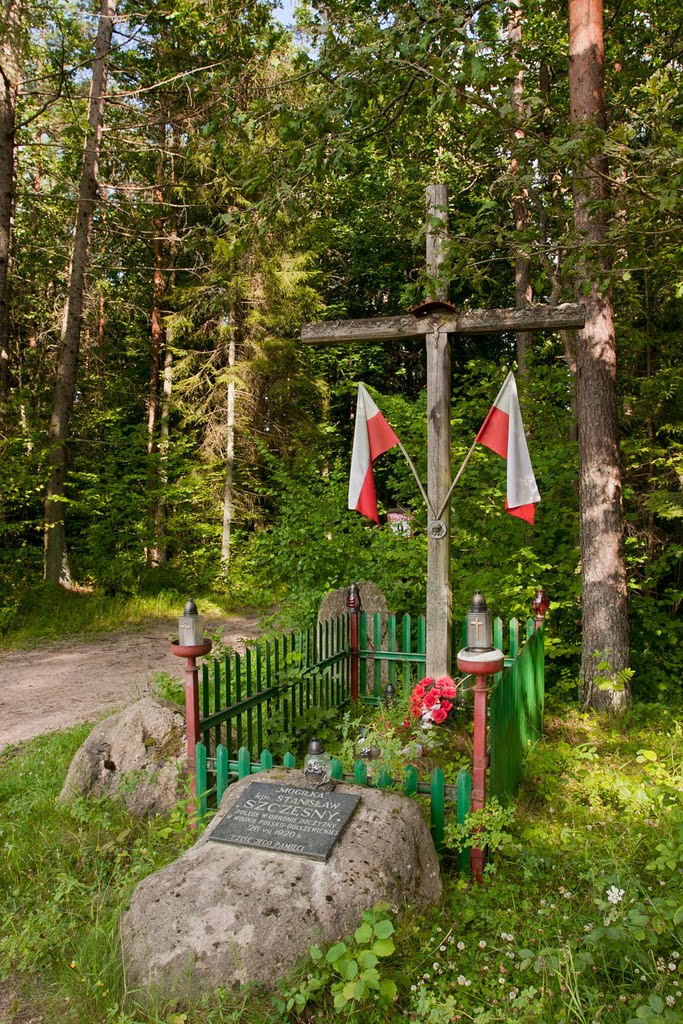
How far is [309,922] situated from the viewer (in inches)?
109

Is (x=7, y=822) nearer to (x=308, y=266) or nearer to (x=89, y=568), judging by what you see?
(x=89, y=568)

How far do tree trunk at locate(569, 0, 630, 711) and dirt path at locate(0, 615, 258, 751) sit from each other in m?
3.50

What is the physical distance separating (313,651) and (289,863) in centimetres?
278

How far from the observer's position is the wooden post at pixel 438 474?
512cm

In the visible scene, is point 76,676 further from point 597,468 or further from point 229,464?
point 229,464

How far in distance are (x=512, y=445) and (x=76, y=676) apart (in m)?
5.88

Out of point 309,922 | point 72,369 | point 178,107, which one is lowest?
A: point 309,922

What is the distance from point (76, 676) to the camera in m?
8.23

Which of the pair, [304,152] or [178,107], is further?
[178,107]

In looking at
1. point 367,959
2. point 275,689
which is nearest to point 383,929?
point 367,959

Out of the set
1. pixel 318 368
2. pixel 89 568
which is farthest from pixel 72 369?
pixel 318 368

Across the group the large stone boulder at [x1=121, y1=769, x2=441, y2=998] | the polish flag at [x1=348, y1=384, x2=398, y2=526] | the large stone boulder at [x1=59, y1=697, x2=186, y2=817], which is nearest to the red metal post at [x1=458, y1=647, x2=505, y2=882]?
Answer: the large stone boulder at [x1=121, y1=769, x2=441, y2=998]

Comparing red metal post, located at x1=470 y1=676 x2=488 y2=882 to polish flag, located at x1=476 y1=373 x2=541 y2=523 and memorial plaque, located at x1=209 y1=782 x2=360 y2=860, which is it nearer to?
memorial plaque, located at x1=209 y1=782 x2=360 y2=860

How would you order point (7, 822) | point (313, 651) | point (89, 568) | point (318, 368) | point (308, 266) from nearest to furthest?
point (7, 822) < point (313, 651) < point (89, 568) < point (308, 266) < point (318, 368)
